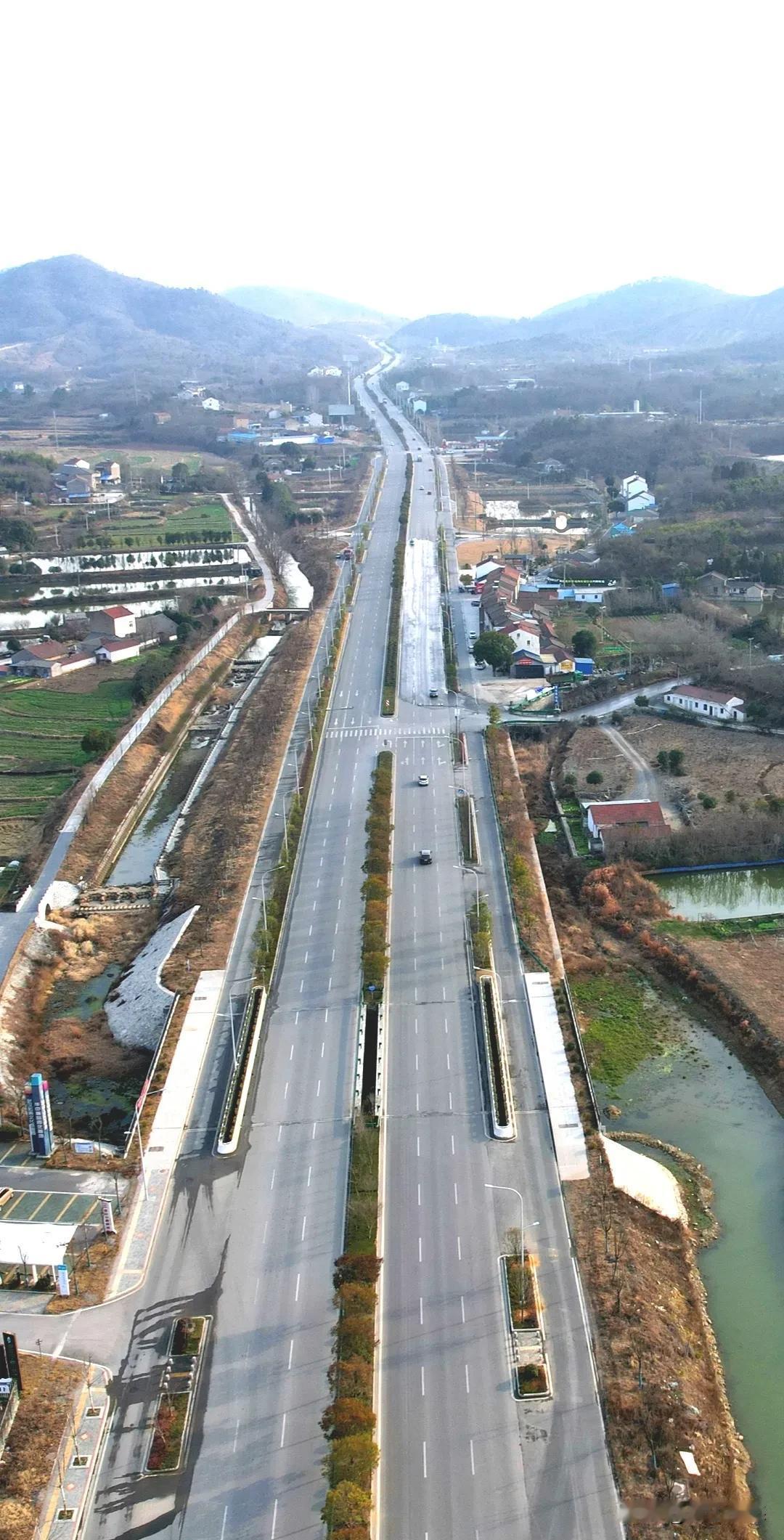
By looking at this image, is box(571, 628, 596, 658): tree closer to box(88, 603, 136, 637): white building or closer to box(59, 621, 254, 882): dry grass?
box(59, 621, 254, 882): dry grass

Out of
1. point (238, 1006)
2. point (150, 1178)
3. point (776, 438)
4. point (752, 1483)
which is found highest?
point (776, 438)

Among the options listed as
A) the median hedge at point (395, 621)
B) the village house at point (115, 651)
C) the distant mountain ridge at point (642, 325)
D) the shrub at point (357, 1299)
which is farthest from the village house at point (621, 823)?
the distant mountain ridge at point (642, 325)

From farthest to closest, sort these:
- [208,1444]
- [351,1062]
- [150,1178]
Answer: [351,1062]
[150,1178]
[208,1444]

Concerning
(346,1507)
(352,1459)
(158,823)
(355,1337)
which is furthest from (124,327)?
(346,1507)

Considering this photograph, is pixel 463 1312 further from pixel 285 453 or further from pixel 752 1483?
pixel 285 453

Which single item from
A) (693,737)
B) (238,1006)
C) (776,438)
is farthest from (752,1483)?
(776,438)

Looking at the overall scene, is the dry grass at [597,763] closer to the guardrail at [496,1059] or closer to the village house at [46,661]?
the guardrail at [496,1059]

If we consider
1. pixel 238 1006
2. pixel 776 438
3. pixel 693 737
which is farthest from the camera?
pixel 776 438
